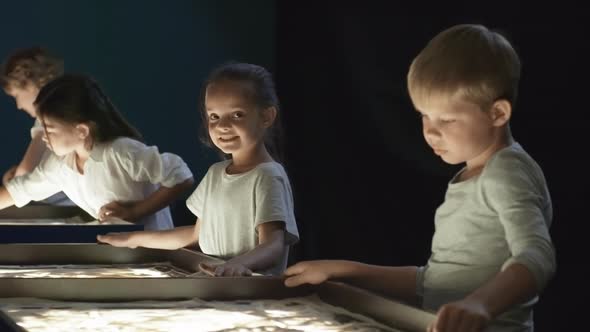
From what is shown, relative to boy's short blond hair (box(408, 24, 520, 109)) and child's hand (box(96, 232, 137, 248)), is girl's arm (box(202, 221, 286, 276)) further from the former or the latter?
boy's short blond hair (box(408, 24, 520, 109))

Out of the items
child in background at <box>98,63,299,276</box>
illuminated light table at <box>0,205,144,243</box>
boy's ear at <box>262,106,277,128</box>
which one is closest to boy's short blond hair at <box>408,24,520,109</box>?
child in background at <box>98,63,299,276</box>

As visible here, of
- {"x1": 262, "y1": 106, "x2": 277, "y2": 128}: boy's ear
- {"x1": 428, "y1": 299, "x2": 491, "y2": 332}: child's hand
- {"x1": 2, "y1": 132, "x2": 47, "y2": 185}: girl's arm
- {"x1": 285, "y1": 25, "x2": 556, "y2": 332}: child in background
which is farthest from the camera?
{"x1": 2, "y1": 132, "x2": 47, "y2": 185}: girl's arm

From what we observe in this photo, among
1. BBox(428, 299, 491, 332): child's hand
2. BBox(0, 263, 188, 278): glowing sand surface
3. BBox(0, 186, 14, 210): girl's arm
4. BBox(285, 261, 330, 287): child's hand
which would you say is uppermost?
BBox(428, 299, 491, 332): child's hand

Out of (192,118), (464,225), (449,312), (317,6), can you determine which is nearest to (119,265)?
(464,225)

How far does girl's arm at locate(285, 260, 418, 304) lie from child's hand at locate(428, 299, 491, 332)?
0.42m

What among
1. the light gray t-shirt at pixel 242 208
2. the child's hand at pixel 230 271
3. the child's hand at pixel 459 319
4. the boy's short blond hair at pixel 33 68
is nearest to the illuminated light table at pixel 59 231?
the light gray t-shirt at pixel 242 208

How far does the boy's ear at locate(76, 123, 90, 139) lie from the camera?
11.0ft

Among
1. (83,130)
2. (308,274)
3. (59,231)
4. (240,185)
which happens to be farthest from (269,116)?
(83,130)

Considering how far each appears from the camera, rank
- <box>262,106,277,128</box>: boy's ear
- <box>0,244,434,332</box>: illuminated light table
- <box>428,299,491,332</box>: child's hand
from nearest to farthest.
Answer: <box>428,299,491,332</box>: child's hand
<box>0,244,434,332</box>: illuminated light table
<box>262,106,277,128</box>: boy's ear

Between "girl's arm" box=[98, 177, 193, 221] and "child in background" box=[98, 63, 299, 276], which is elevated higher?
"child in background" box=[98, 63, 299, 276]

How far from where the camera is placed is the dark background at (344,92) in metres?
3.06

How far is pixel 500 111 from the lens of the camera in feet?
5.25

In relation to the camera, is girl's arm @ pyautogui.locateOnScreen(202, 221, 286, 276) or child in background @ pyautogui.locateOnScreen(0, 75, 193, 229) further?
child in background @ pyautogui.locateOnScreen(0, 75, 193, 229)

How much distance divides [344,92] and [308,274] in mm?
2941
